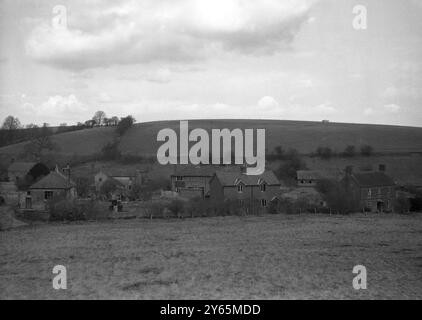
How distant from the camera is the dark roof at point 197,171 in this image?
66.2 m

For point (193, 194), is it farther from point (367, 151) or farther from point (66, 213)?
point (367, 151)

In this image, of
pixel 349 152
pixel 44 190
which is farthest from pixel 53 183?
pixel 349 152

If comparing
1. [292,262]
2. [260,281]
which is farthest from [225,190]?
[260,281]

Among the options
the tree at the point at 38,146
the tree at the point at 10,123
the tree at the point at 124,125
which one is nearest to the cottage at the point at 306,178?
the tree at the point at 38,146

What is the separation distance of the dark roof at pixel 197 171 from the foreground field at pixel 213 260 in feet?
106

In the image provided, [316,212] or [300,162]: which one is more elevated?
[300,162]

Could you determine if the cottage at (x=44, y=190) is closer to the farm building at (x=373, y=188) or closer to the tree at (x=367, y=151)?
the farm building at (x=373, y=188)

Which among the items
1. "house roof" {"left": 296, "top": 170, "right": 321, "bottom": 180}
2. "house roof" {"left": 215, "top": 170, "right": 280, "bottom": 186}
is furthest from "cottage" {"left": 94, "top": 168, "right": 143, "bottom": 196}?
"house roof" {"left": 296, "top": 170, "right": 321, "bottom": 180}

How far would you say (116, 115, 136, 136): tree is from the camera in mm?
123744

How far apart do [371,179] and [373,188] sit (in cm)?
121

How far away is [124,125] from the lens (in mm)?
124688

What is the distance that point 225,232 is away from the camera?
98.1 ft
